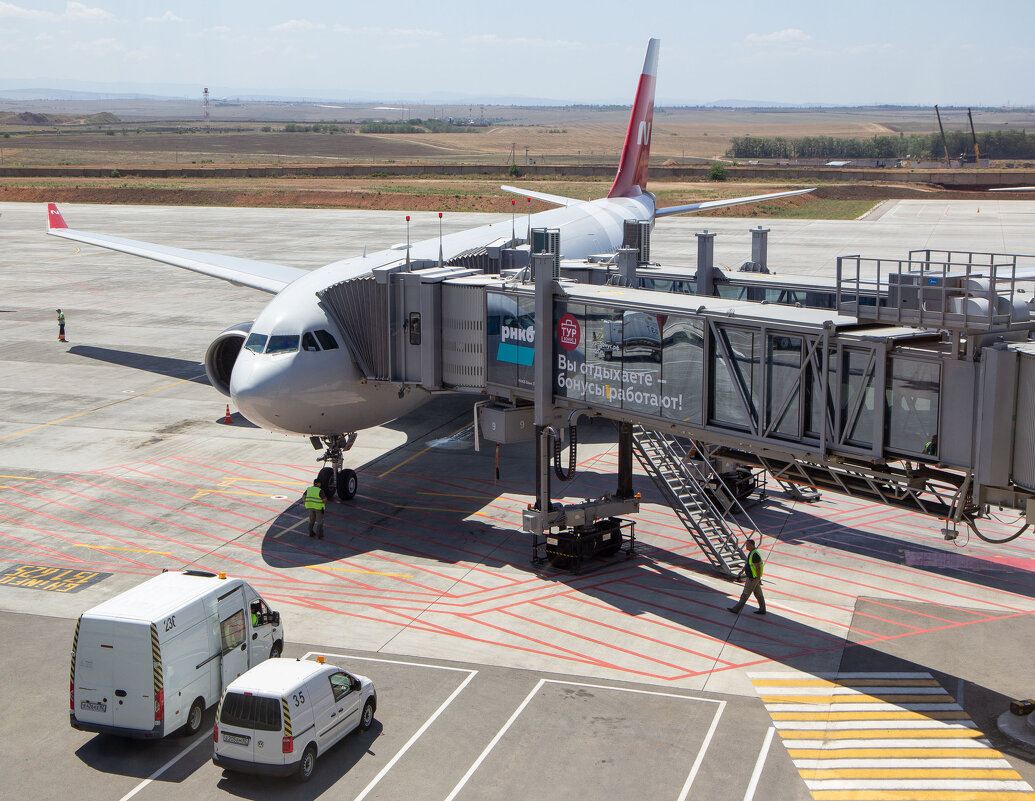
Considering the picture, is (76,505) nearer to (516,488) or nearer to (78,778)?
(516,488)

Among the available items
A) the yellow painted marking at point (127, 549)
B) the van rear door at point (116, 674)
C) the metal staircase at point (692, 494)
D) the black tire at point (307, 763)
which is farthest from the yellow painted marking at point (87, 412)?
the black tire at point (307, 763)

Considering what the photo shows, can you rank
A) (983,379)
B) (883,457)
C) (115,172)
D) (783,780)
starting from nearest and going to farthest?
(783,780) → (983,379) → (883,457) → (115,172)

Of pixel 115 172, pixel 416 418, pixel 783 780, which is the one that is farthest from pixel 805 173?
pixel 783 780

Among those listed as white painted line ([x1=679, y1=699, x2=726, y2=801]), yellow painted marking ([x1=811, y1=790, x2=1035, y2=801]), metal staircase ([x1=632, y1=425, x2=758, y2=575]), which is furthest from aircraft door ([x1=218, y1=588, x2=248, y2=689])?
metal staircase ([x1=632, y1=425, x2=758, y2=575])

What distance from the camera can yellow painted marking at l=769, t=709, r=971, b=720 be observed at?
18.3 meters

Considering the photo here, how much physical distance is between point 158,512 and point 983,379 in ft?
69.5

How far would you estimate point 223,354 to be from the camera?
34969 mm

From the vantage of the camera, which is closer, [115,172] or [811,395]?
[811,395]

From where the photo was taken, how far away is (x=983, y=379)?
1759 centimetres

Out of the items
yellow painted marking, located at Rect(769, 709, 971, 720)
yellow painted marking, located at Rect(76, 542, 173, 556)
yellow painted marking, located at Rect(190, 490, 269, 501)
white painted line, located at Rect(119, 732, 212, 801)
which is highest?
yellow painted marking, located at Rect(190, 490, 269, 501)

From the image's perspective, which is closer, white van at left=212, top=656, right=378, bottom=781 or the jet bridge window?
white van at left=212, top=656, right=378, bottom=781

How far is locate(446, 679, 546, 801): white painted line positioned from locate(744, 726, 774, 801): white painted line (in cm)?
405

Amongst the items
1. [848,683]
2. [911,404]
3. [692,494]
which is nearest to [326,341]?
[692,494]

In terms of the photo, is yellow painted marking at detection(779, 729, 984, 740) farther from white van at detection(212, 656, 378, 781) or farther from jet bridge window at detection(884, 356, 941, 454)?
white van at detection(212, 656, 378, 781)
